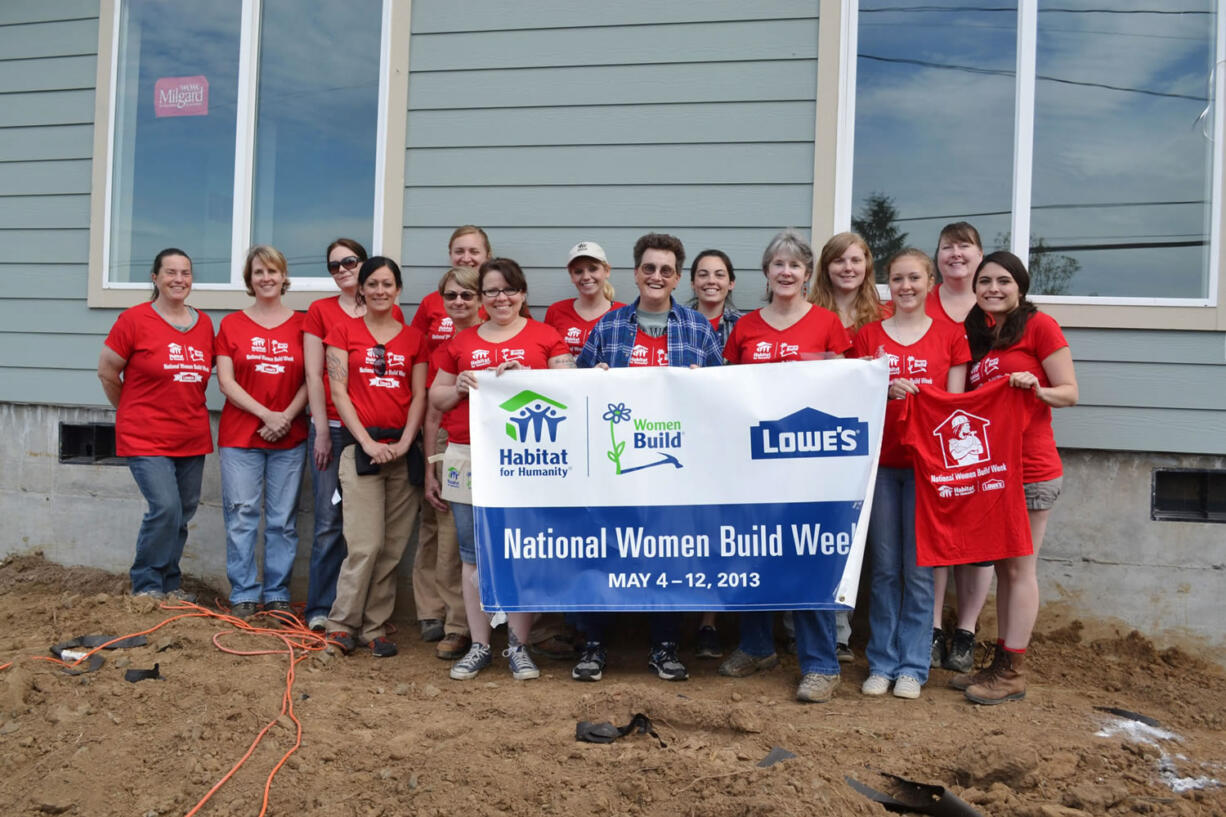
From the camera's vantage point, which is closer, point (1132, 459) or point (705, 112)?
point (1132, 459)

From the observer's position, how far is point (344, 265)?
5223 millimetres

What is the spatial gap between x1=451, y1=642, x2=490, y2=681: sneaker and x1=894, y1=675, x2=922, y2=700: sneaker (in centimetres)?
193

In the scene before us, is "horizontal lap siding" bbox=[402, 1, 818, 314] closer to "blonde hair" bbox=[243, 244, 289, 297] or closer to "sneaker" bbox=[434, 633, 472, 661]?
"blonde hair" bbox=[243, 244, 289, 297]

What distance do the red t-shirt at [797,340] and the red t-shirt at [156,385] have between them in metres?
3.17

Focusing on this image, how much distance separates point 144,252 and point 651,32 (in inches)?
148

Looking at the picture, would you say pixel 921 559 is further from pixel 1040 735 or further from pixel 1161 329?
pixel 1161 329

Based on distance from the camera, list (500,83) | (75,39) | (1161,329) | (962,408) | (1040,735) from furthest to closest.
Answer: (75,39) < (500,83) < (1161,329) < (962,408) < (1040,735)

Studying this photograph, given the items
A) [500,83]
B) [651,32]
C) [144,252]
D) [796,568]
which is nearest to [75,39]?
[144,252]

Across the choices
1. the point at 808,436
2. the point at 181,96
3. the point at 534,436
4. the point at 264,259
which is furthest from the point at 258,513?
the point at 808,436

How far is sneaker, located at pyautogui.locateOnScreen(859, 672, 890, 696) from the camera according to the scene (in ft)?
14.0

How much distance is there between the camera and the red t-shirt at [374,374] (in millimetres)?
5051

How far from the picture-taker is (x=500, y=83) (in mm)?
5660

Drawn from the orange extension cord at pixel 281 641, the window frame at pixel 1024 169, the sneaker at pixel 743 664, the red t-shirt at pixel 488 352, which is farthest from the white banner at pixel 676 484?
the window frame at pixel 1024 169

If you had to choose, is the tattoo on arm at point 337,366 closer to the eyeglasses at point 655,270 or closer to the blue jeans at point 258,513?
the blue jeans at point 258,513
